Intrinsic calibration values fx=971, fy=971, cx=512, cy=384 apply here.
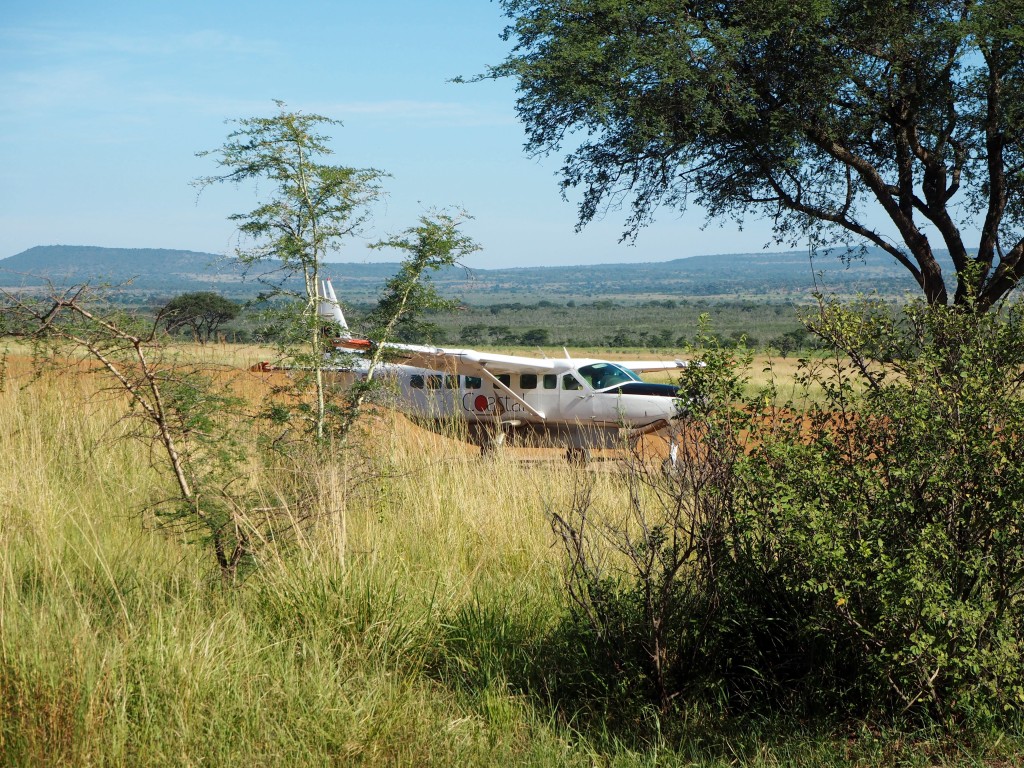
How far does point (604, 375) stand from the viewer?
19047mm

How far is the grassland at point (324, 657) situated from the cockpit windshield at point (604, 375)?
40.6ft

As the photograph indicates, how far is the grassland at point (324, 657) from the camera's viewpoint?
341 centimetres

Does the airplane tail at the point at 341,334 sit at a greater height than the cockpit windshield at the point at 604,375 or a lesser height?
greater

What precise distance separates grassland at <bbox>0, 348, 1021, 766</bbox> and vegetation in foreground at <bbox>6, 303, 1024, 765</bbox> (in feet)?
0.05

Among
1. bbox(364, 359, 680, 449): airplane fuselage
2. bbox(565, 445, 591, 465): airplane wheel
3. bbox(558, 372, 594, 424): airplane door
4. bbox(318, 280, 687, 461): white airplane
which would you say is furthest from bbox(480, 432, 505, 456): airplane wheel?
bbox(558, 372, 594, 424): airplane door

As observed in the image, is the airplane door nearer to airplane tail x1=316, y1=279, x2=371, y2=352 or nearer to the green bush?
airplane tail x1=316, y1=279, x2=371, y2=352

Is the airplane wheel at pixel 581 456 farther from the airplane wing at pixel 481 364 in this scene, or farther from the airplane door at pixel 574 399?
the airplane door at pixel 574 399

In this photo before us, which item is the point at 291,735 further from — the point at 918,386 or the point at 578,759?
the point at 918,386

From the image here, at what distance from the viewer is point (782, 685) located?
165 inches

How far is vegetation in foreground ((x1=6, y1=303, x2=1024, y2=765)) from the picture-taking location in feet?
11.5

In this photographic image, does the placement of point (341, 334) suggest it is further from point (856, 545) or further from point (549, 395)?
point (549, 395)

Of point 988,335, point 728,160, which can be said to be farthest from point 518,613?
point 728,160

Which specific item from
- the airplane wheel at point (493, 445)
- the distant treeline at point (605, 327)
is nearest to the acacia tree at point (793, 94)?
the airplane wheel at point (493, 445)

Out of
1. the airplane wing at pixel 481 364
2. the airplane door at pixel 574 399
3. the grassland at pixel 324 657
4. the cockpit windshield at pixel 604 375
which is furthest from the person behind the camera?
the cockpit windshield at pixel 604 375
